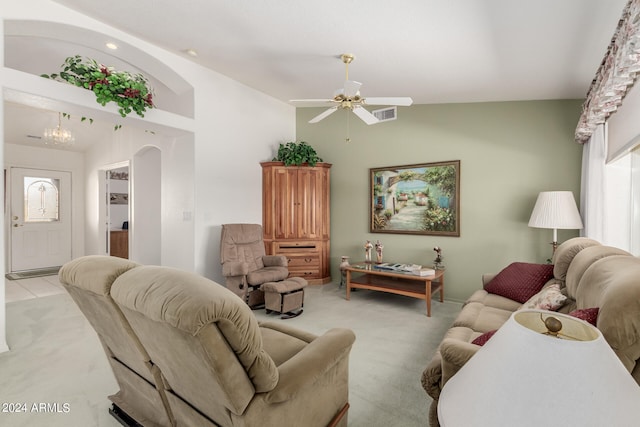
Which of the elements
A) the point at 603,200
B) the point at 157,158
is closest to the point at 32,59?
the point at 157,158

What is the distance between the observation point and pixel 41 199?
6.54m

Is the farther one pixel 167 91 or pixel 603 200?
pixel 167 91

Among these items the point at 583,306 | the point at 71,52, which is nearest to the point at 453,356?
the point at 583,306

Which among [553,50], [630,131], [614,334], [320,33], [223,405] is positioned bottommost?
[223,405]

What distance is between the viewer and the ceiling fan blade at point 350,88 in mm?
2875

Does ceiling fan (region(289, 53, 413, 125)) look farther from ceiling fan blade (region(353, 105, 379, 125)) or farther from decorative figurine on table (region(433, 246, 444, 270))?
decorative figurine on table (region(433, 246, 444, 270))

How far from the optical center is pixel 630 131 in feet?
8.14

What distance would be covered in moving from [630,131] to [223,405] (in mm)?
3358

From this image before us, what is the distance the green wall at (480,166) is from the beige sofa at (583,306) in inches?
52.0

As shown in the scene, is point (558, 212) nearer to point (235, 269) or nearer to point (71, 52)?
Result: point (235, 269)

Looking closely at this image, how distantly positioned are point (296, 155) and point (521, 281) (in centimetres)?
336

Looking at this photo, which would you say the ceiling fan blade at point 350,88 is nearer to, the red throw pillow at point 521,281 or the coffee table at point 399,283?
the coffee table at point 399,283

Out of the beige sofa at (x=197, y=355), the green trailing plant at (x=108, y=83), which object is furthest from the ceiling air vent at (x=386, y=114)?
the beige sofa at (x=197, y=355)

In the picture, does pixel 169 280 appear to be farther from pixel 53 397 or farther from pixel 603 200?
pixel 603 200
